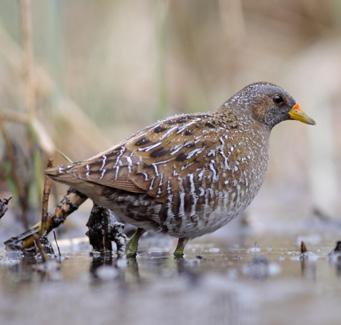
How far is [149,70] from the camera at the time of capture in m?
13.4

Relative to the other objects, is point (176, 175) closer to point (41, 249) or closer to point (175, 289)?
point (41, 249)

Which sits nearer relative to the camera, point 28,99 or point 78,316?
point 78,316

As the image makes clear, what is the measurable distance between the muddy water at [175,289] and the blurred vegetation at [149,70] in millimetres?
2077

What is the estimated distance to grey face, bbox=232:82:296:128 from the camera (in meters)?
6.53

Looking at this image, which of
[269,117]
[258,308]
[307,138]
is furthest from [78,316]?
[307,138]

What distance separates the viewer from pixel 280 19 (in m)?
14.1

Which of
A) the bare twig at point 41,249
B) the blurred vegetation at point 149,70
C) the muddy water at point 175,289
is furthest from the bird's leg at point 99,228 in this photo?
the blurred vegetation at point 149,70

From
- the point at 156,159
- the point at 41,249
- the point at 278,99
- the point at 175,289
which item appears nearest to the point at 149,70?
the point at 278,99

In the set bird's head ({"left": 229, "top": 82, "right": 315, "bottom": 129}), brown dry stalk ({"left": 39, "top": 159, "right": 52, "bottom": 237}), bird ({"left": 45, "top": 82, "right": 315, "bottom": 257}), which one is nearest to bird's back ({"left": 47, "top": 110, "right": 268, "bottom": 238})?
bird ({"left": 45, "top": 82, "right": 315, "bottom": 257})

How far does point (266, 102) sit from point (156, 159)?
1.49m

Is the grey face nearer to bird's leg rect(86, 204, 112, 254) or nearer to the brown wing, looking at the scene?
the brown wing

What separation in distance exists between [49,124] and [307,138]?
12.9ft

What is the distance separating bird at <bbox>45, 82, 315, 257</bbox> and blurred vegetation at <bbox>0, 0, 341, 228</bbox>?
154 cm

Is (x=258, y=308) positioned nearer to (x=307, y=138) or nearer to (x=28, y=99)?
(x=28, y=99)
